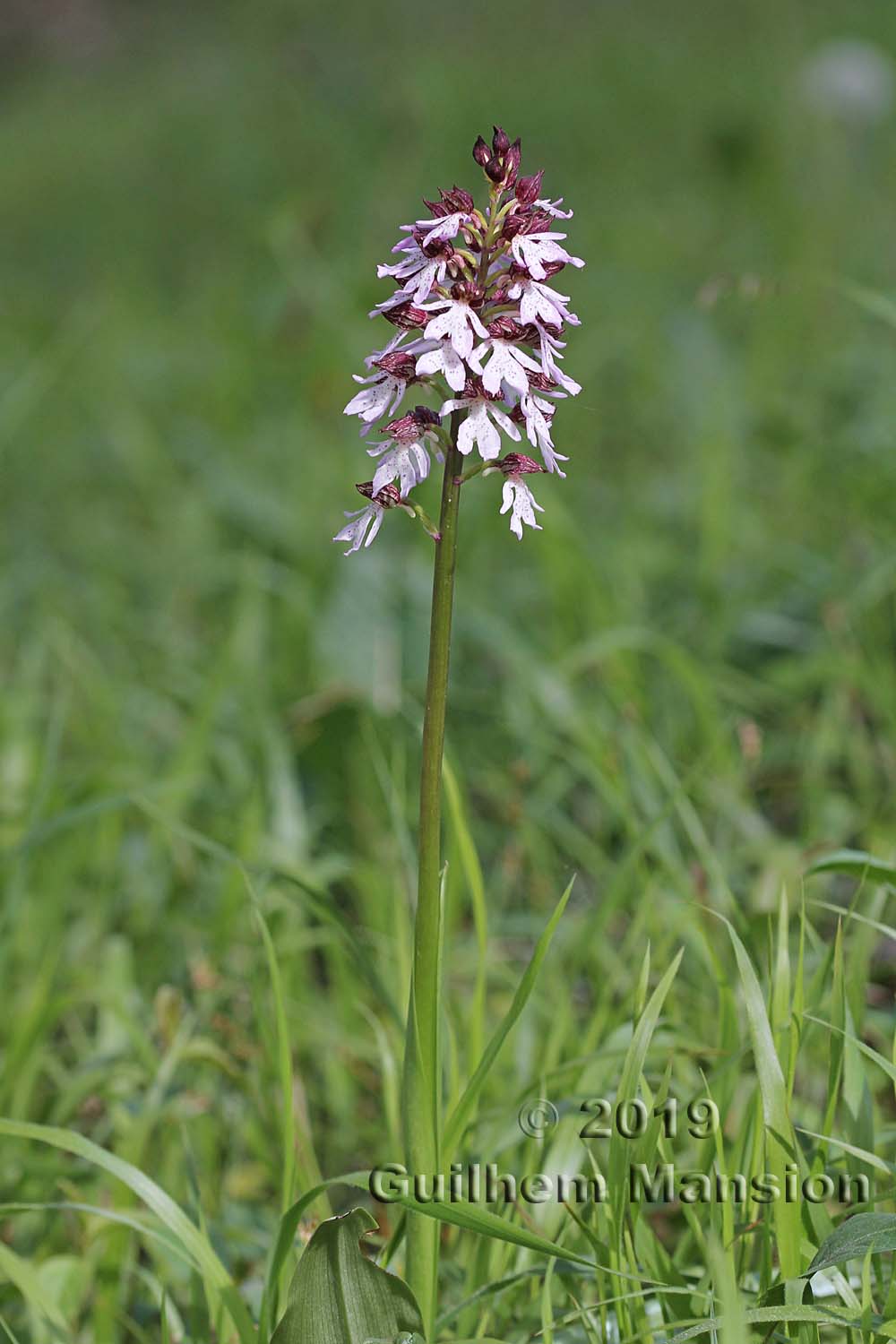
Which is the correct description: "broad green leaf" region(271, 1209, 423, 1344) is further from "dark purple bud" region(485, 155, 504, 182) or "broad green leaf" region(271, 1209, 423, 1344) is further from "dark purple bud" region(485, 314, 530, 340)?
"dark purple bud" region(485, 155, 504, 182)

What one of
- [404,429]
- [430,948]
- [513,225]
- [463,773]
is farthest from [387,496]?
[463,773]

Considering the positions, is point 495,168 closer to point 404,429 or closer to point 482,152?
point 482,152

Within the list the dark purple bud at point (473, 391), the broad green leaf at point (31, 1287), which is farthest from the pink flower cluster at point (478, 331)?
the broad green leaf at point (31, 1287)

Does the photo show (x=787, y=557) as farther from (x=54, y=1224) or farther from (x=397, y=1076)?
(x=54, y=1224)

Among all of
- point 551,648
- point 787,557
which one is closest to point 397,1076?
point 551,648

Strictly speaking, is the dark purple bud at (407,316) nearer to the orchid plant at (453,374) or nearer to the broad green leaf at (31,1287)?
the orchid plant at (453,374)

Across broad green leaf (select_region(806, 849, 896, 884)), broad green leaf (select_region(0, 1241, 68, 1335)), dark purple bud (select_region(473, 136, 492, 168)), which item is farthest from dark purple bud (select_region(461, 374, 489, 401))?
broad green leaf (select_region(0, 1241, 68, 1335))
